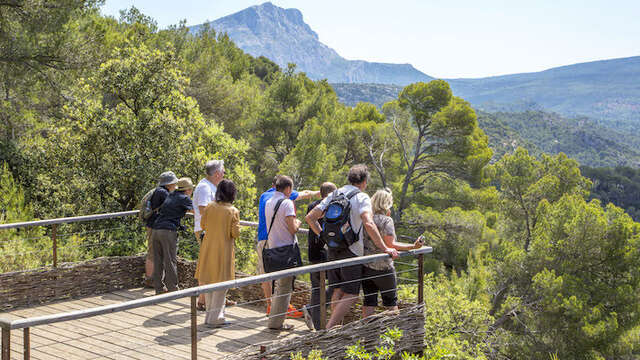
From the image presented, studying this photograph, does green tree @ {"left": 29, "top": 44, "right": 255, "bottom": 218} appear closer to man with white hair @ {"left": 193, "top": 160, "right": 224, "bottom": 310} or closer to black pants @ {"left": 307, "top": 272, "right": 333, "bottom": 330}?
man with white hair @ {"left": 193, "top": 160, "right": 224, "bottom": 310}

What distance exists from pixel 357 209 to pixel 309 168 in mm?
20662

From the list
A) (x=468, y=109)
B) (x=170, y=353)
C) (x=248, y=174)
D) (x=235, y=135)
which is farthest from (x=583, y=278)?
(x=170, y=353)

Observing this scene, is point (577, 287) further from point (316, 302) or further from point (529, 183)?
point (316, 302)

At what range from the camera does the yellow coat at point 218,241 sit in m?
5.61

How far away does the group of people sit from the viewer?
5.25 m

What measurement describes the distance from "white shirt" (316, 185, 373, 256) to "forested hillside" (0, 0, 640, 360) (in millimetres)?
1336

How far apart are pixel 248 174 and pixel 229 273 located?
32.0ft

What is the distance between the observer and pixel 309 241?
577 cm

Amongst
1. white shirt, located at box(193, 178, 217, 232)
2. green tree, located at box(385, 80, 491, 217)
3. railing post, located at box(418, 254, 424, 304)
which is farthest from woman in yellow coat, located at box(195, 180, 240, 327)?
green tree, located at box(385, 80, 491, 217)

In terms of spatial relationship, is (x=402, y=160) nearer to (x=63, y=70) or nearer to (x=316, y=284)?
(x=63, y=70)

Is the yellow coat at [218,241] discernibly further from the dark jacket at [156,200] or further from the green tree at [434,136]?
the green tree at [434,136]

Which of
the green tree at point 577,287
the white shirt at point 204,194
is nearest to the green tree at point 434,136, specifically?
the green tree at point 577,287

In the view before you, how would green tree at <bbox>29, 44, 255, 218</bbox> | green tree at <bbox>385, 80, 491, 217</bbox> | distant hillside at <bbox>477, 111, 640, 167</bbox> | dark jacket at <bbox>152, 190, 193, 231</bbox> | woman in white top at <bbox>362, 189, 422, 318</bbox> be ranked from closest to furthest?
woman in white top at <bbox>362, 189, 422, 318</bbox>
dark jacket at <bbox>152, 190, 193, 231</bbox>
green tree at <bbox>29, 44, 255, 218</bbox>
green tree at <bbox>385, 80, 491, 217</bbox>
distant hillside at <bbox>477, 111, 640, 167</bbox>

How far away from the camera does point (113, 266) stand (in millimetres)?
7461
